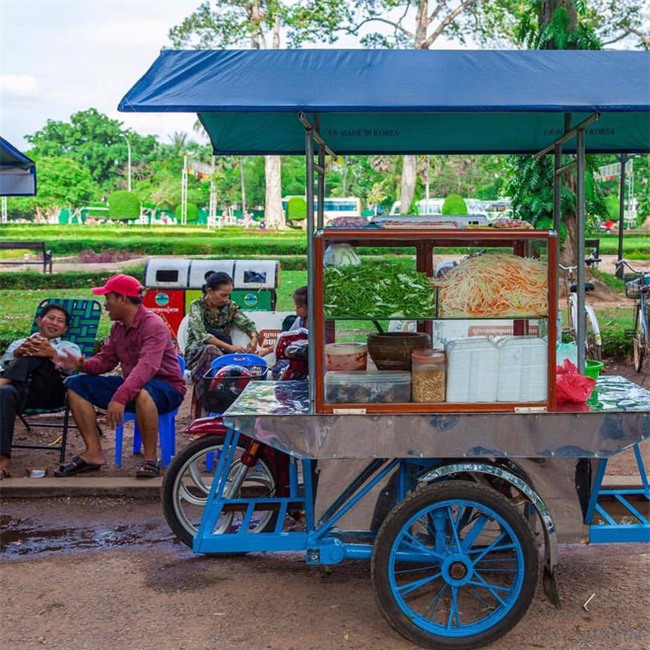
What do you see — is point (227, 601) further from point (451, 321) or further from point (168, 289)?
point (168, 289)

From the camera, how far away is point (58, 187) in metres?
60.7

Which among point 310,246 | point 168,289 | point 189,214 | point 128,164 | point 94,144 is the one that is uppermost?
point 94,144

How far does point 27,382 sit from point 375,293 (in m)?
3.25

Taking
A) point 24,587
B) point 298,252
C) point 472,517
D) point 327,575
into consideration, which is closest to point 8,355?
point 24,587

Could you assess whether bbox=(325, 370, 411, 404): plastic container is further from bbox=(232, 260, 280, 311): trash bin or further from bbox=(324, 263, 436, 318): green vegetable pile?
bbox=(232, 260, 280, 311): trash bin

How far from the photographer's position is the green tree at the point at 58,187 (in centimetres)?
6028

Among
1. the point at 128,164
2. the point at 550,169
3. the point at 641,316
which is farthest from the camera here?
the point at 128,164

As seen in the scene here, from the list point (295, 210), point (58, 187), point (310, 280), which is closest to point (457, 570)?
point (310, 280)

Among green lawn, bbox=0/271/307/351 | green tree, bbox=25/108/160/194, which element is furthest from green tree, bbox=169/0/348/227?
green tree, bbox=25/108/160/194

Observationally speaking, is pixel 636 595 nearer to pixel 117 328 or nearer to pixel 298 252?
pixel 117 328

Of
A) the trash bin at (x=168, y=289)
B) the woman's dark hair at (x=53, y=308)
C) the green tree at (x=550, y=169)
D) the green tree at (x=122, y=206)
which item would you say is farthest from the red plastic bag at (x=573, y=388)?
the green tree at (x=122, y=206)

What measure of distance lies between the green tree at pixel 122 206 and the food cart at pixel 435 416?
58.4 metres

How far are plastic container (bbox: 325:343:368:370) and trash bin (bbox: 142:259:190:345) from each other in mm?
5687

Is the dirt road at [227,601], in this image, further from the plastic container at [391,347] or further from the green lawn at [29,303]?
the green lawn at [29,303]
